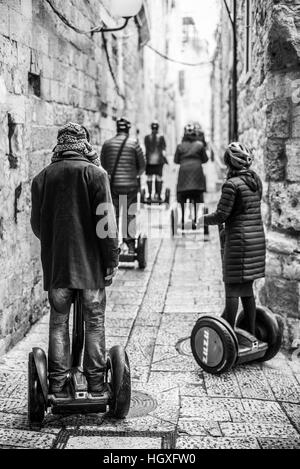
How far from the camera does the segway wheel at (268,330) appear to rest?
5082 millimetres

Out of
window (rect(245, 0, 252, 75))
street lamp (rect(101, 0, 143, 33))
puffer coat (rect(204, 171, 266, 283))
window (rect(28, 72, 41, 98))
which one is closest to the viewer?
puffer coat (rect(204, 171, 266, 283))

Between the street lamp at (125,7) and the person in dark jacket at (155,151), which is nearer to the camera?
the street lamp at (125,7)

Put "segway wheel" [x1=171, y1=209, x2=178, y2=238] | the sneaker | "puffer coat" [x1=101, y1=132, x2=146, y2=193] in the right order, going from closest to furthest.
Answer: "puffer coat" [x1=101, y1=132, x2=146, y2=193], the sneaker, "segway wheel" [x1=171, y1=209, x2=178, y2=238]

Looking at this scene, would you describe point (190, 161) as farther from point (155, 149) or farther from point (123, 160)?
point (155, 149)

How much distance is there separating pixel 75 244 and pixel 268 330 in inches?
76.6

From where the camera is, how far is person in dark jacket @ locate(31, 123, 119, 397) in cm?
393

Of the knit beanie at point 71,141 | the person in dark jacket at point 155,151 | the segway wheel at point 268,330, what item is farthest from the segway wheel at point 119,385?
the person in dark jacket at point 155,151

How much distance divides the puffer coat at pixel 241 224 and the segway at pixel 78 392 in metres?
1.30

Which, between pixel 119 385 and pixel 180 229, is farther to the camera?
pixel 180 229

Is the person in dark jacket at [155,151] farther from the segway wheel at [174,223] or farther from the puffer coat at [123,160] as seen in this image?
the puffer coat at [123,160]

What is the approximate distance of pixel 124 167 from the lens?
327 inches

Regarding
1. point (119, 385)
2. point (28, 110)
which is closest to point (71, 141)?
point (119, 385)

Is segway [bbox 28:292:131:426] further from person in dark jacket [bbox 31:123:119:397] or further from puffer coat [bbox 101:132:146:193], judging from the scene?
puffer coat [bbox 101:132:146:193]

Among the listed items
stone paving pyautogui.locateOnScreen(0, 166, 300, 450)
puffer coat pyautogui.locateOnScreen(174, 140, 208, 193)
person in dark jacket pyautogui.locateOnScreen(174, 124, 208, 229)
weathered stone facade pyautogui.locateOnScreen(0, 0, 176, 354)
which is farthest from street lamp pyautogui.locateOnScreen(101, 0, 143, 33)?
stone paving pyautogui.locateOnScreen(0, 166, 300, 450)
